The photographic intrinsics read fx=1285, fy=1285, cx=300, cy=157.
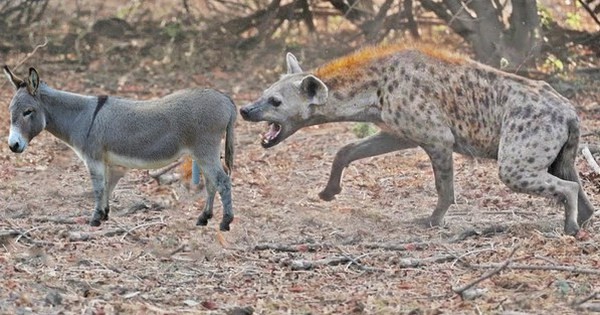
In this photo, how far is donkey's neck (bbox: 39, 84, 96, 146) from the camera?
8.39m

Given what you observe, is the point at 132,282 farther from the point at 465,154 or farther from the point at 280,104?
the point at 465,154

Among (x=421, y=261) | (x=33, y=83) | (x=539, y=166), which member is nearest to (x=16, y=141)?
(x=33, y=83)

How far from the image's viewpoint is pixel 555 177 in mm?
8211

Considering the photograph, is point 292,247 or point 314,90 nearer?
point 292,247

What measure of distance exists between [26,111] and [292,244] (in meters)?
1.93

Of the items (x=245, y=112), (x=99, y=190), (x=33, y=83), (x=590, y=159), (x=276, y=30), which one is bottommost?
(x=276, y=30)

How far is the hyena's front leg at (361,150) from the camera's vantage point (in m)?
8.94

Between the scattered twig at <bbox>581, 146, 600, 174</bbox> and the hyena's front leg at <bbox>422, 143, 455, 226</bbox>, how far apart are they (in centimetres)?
152

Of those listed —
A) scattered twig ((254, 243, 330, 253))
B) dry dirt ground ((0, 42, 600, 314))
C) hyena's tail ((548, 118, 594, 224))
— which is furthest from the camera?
hyena's tail ((548, 118, 594, 224))

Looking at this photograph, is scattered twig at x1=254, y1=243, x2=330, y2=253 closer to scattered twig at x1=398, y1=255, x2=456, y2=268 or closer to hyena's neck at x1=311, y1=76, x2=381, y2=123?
scattered twig at x1=398, y1=255, x2=456, y2=268

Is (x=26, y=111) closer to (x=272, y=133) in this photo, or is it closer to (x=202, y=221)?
(x=202, y=221)

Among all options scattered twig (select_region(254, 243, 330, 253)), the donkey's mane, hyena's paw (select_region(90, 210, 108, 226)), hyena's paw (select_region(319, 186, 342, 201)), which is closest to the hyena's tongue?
the donkey's mane

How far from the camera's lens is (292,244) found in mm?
7957

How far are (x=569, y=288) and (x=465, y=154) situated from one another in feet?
7.72
